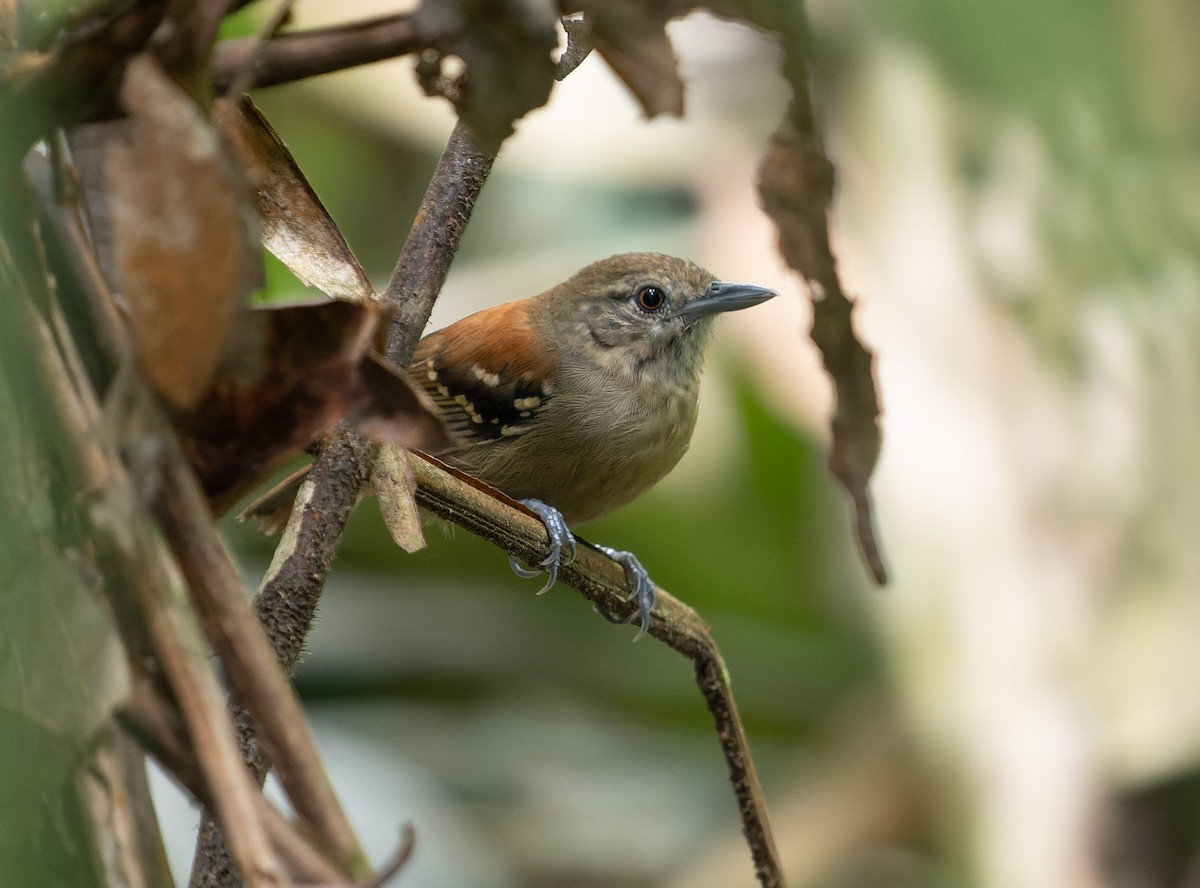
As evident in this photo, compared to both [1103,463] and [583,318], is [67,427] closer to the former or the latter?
[583,318]

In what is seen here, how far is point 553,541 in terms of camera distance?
229 centimetres

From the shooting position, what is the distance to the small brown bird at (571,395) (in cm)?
339

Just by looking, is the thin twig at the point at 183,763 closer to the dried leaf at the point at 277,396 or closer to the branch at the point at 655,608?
the dried leaf at the point at 277,396

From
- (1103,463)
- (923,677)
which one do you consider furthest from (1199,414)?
(923,677)

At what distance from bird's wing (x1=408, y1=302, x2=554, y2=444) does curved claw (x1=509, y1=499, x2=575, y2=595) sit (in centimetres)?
23

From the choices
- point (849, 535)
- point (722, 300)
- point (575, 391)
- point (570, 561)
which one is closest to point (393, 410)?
point (570, 561)

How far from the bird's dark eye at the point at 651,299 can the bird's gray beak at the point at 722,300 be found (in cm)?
6

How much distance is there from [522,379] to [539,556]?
5.25 ft

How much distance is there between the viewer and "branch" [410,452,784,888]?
1493mm

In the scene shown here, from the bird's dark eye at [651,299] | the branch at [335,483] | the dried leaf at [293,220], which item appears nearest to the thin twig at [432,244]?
the branch at [335,483]

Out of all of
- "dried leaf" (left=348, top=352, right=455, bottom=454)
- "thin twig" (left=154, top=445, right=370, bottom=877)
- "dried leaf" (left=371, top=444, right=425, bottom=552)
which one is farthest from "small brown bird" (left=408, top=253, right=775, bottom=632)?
"thin twig" (left=154, top=445, right=370, bottom=877)

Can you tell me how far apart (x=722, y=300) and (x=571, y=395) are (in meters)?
0.61

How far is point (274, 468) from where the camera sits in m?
0.73

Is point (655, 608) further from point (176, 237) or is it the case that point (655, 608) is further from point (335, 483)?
point (176, 237)
